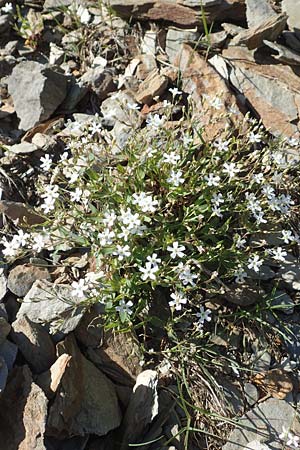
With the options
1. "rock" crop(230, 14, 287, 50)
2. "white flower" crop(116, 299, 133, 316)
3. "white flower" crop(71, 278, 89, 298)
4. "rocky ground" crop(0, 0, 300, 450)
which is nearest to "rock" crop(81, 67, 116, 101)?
"rocky ground" crop(0, 0, 300, 450)

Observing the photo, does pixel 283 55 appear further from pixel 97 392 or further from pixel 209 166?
pixel 97 392

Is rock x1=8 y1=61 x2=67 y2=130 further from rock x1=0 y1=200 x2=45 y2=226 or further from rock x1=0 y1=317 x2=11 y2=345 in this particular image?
rock x1=0 y1=317 x2=11 y2=345

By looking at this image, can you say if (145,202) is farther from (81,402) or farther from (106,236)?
(81,402)

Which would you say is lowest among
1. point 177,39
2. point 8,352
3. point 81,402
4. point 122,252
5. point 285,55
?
point 81,402

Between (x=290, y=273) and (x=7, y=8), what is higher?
(x=7, y=8)

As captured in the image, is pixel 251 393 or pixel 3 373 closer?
pixel 3 373

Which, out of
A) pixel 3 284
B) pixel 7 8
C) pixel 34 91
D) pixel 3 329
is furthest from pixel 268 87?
pixel 3 329

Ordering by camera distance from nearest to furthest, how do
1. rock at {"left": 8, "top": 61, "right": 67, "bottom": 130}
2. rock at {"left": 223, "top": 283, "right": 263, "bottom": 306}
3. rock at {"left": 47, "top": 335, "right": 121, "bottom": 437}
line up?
1. rock at {"left": 47, "top": 335, "right": 121, "bottom": 437}
2. rock at {"left": 223, "top": 283, "right": 263, "bottom": 306}
3. rock at {"left": 8, "top": 61, "right": 67, "bottom": 130}
